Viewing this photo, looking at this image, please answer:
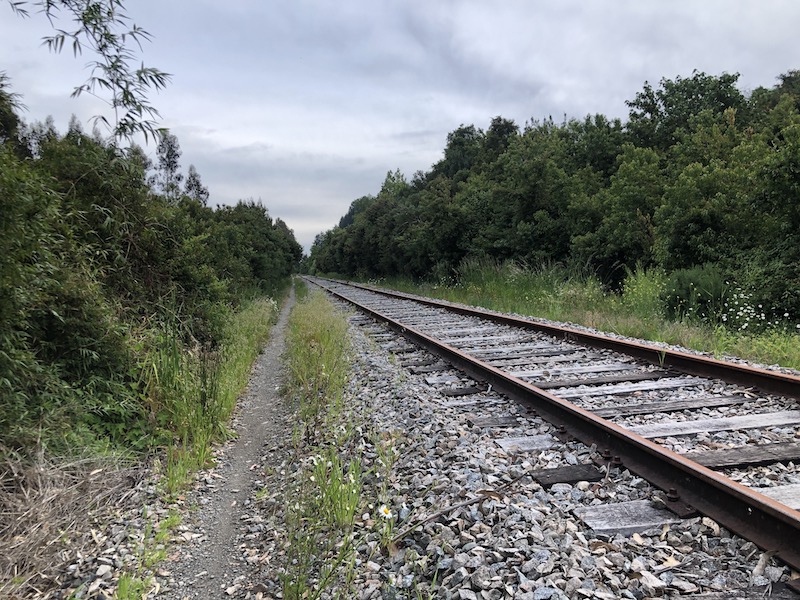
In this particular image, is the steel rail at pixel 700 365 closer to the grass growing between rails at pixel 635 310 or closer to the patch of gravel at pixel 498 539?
the grass growing between rails at pixel 635 310

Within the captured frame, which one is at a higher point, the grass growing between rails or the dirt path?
the grass growing between rails

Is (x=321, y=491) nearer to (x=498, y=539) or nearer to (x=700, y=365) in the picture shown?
(x=498, y=539)

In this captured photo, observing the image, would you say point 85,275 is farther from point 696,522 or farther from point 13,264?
point 696,522

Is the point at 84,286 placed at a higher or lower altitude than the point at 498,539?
higher

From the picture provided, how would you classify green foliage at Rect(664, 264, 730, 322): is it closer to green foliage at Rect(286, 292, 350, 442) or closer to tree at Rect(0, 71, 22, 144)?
green foliage at Rect(286, 292, 350, 442)

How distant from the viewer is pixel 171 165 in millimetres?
30844

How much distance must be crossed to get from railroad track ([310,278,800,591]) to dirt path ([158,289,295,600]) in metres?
1.89

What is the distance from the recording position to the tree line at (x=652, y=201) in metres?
8.89

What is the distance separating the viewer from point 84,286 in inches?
181

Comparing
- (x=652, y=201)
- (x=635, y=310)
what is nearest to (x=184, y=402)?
(x=635, y=310)

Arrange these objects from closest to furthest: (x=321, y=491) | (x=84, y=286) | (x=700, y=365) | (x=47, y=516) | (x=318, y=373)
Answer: (x=47, y=516) → (x=321, y=491) → (x=84, y=286) → (x=700, y=365) → (x=318, y=373)

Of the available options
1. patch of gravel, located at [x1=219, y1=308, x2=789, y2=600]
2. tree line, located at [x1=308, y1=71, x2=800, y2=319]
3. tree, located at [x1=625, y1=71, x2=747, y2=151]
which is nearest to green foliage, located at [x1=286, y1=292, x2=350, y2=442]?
patch of gravel, located at [x1=219, y1=308, x2=789, y2=600]

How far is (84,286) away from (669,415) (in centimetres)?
506

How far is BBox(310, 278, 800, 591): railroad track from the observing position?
267 centimetres
